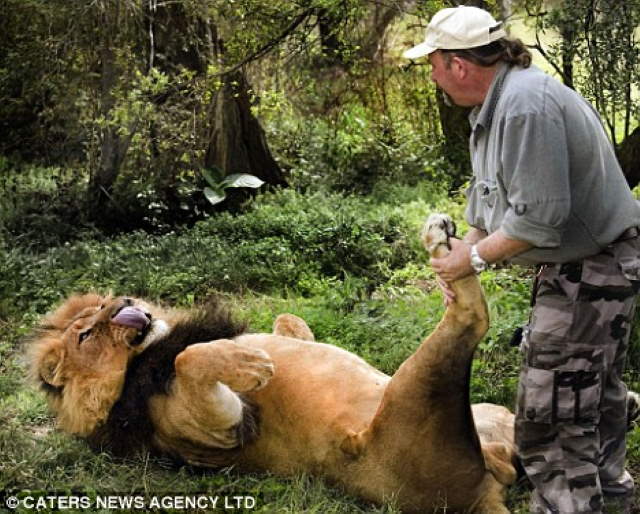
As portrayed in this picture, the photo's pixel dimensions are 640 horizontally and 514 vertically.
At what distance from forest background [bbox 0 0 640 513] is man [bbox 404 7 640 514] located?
1.68 ft

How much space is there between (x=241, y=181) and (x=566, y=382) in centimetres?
795

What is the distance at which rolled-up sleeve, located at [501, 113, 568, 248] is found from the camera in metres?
2.91

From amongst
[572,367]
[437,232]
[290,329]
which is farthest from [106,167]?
[572,367]

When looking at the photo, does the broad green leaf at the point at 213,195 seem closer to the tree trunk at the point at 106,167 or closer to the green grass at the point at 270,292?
the green grass at the point at 270,292

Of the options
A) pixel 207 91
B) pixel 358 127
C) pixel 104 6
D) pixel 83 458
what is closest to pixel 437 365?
pixel 83 458

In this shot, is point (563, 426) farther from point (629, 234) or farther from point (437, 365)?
point (629, 234)

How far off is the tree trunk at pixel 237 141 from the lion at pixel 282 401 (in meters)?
6.92

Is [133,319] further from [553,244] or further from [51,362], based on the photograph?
[553,244]

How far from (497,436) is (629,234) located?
1148 millimetres

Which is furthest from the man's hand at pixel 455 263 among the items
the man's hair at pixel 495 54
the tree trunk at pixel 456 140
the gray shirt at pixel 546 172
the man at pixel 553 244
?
the tree trunk at pixel 456 140

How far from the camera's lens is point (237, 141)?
1122cm

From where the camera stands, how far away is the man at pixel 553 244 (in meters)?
2.98

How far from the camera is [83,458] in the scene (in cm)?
412

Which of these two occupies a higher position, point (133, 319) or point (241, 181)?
point (133, 319)
